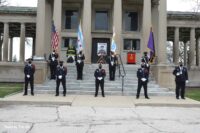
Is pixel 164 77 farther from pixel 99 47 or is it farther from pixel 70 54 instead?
pixel 99 47

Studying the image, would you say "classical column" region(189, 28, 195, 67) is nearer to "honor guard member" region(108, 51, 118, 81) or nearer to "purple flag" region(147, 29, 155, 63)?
"purple flag" region(147, 29, 155, 63)

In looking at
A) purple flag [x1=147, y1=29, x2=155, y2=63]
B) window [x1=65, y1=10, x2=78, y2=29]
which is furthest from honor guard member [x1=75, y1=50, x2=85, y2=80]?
window [x1=65, y1=10, x2=78, y2=29]

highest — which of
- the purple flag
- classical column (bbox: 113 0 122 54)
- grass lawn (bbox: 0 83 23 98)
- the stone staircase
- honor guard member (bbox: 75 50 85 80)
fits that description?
classical column (bbox: 113 0 122 54)

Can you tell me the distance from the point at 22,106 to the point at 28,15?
2987 cm

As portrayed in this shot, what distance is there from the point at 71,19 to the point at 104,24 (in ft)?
10.1

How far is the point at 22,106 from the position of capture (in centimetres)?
1667

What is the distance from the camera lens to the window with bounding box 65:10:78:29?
35.9 metres

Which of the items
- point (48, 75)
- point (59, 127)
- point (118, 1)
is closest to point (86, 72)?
point (48, 75)

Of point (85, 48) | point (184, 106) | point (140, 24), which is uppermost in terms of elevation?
point (140, 24)

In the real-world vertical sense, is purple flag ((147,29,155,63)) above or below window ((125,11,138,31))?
below

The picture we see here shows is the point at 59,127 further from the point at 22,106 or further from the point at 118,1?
the point at 118,1

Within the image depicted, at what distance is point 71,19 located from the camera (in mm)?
35938

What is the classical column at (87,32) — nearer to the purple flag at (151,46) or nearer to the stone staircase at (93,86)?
the stone staircase at (93,86)

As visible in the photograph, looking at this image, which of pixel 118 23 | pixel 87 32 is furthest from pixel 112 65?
pixel 118 23
